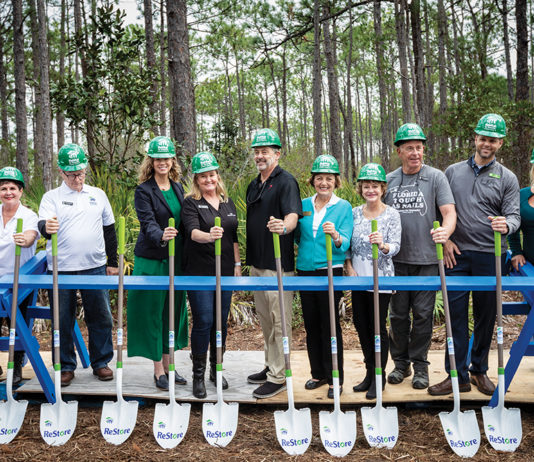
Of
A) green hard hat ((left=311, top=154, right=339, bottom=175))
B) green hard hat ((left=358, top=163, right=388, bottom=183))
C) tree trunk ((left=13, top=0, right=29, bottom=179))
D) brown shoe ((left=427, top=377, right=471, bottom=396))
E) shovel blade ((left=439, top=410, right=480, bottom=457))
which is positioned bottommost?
shovel blade ((left=439, top=410, right=480, bottom=457))

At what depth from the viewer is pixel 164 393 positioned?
4.29m

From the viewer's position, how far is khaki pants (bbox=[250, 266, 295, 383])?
416 cm

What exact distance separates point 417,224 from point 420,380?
1313mm

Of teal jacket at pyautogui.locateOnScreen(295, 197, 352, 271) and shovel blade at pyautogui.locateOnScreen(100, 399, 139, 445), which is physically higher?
teal jacket at pyautogui.locateOnScreen(295, 197, 352, 271)

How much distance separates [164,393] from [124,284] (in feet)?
3.48

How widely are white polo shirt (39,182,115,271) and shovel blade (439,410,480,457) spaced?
9.94 feet

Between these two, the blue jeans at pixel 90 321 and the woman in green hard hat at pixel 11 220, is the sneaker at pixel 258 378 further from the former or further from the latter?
the woman in green hard hat at pixel 11 220

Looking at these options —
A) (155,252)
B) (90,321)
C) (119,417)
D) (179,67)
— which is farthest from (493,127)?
(179,67)

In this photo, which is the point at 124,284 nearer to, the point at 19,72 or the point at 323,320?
the point at 323,320

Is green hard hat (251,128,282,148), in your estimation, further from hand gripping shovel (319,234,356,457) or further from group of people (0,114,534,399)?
hand gripping shovel (319,234,356,457)

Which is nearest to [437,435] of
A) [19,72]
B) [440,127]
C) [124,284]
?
[124,284]

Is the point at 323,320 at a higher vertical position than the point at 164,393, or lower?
higher

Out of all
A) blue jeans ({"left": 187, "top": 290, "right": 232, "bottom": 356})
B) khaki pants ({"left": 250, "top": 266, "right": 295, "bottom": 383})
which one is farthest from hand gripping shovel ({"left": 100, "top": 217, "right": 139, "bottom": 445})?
khaki pants ({"left": 250, "top": 266, "right": 295, "bottom": 383})

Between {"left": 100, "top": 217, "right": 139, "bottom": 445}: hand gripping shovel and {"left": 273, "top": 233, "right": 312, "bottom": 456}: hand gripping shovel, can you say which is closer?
{"left": 273, "top": 233, "right": 312, "bottom": 456}: hand gripping shovel
